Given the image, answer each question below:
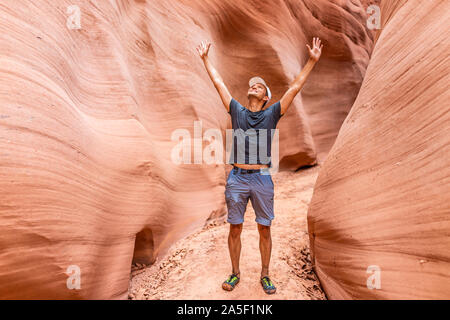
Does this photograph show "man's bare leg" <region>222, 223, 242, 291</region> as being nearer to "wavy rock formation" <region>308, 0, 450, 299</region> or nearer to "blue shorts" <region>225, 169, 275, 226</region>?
"blue shorts" <region>225, 169, 275, 226</region>

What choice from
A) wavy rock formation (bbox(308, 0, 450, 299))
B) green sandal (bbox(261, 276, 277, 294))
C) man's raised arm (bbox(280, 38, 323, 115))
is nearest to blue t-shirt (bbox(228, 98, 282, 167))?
man's raised arm (bbox(280, 38, 323, 115))

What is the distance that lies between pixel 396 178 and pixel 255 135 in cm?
123

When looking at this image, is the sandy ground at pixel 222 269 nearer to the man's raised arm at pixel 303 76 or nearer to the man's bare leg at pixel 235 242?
the man's bare leg at pixel 235 242

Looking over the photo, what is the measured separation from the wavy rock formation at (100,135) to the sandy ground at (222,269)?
0.68ft

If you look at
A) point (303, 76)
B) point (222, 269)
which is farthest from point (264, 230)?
point (303, 76)

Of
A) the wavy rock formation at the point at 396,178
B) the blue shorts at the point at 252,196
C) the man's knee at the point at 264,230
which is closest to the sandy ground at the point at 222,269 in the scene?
the wavy rock formation at the point at 396,178

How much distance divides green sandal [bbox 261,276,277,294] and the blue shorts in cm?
55

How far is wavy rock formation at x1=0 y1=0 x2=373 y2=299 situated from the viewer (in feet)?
6.71

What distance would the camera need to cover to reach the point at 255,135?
2.72 metres

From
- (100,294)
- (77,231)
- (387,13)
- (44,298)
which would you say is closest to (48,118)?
(77,231)

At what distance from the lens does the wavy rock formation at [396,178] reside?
6.24 ft

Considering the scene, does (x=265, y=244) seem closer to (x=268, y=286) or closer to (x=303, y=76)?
(x=268, y=286)

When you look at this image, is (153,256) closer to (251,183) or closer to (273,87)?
(251,183)
